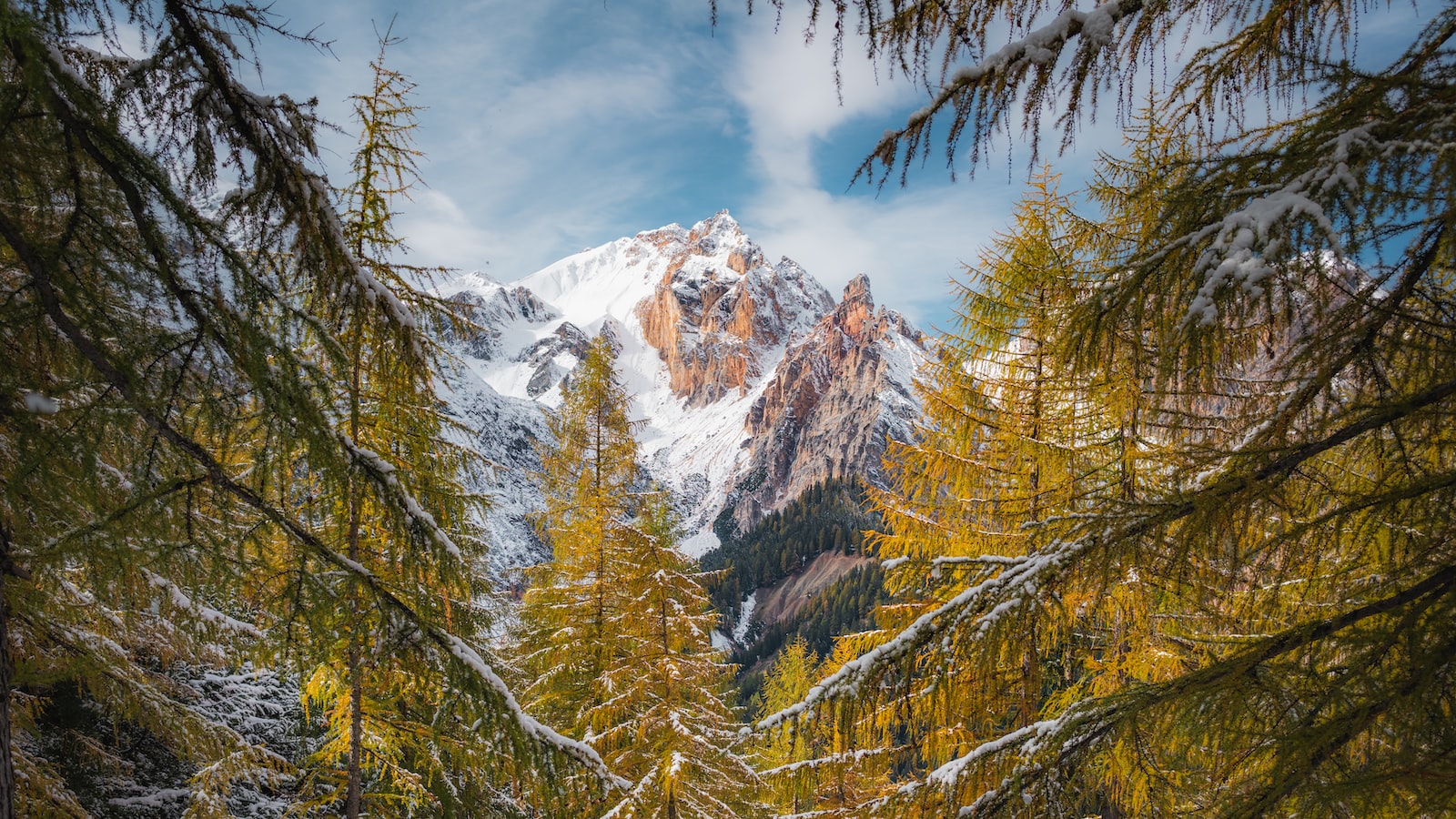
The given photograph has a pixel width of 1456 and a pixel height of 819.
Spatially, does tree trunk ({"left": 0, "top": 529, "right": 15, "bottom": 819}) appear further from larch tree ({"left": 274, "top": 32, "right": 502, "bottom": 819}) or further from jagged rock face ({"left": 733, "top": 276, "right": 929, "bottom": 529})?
jagged rock face ({"left": 733, "top": 276, "right": 929, "bottom": 529})

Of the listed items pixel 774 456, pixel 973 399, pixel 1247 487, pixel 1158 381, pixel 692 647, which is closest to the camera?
pixel 1158 381

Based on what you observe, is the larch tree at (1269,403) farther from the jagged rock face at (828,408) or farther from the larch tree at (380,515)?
the jagged rock face at (828,408)

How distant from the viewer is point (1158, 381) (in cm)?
192

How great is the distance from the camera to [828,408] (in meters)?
166

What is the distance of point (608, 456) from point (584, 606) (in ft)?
7.57

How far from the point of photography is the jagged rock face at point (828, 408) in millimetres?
151875

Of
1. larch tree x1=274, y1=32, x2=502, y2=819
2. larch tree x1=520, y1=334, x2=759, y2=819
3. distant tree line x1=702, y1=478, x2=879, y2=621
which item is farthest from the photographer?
distant tree line x1=702, y1=478, x2=879, y2=621

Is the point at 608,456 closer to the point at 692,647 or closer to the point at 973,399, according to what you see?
the point at 692,647

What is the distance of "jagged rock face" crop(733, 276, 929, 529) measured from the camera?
152 m

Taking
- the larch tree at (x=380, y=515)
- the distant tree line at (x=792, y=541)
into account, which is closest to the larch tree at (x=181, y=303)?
the larch tree at (x=380, y=515)

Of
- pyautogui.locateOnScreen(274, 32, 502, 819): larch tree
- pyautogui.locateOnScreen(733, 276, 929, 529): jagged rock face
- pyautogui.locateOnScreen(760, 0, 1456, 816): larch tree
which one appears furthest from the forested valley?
pyautogui.locateOnScreen(733, 276, 929, 529): jagged rock face

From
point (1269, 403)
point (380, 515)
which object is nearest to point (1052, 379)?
point (1269, 403)

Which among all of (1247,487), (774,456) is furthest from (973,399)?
(774,456)

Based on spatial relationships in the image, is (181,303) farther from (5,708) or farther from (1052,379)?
(1052,379)
